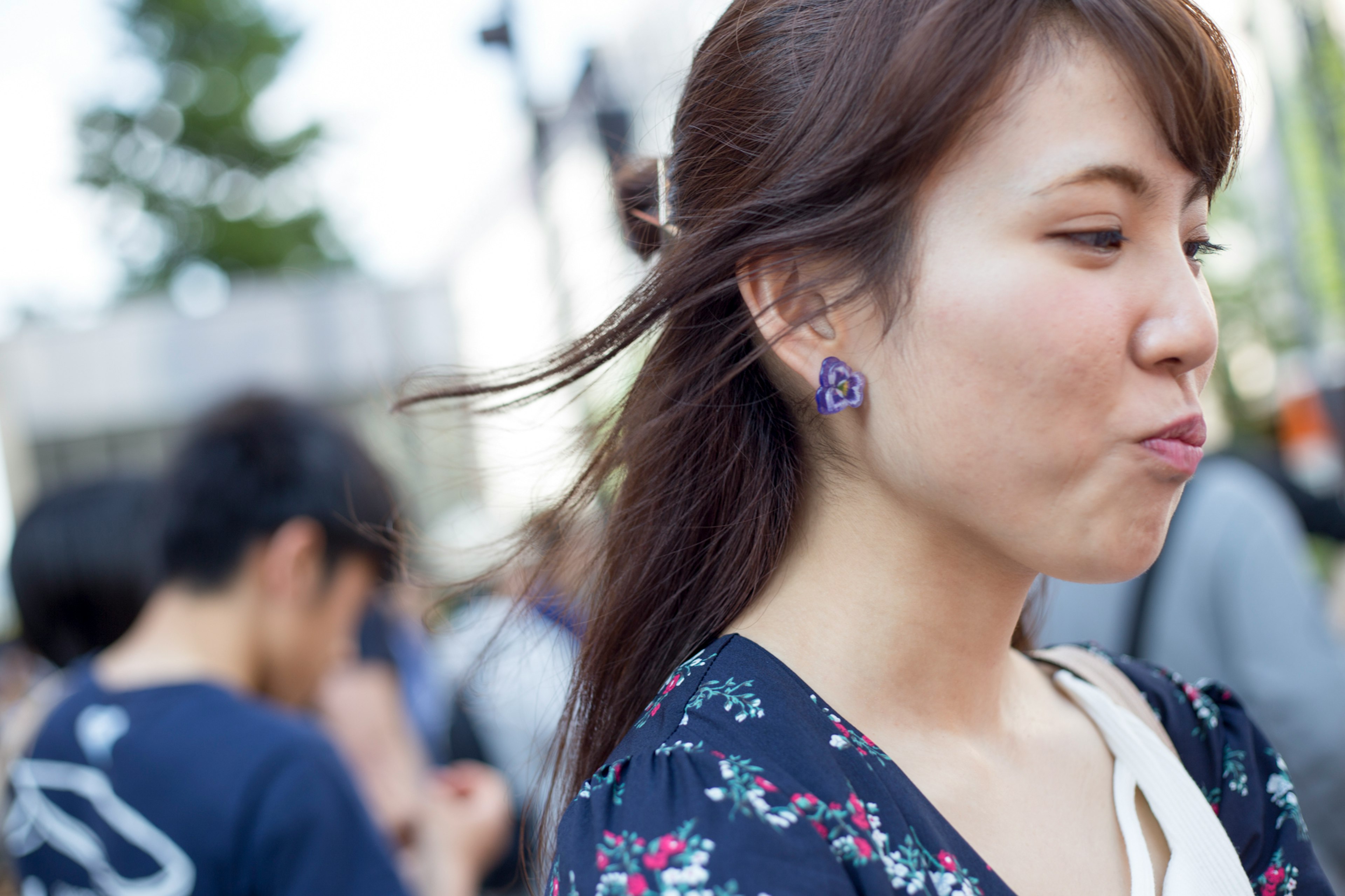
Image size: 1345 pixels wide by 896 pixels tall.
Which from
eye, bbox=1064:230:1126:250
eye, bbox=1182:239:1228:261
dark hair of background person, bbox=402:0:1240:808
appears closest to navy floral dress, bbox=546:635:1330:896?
dark hair of background person, bbox=402:0:1240:808

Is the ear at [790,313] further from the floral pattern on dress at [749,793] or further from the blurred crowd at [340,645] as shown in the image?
the floral pattern on dress at [749,793]

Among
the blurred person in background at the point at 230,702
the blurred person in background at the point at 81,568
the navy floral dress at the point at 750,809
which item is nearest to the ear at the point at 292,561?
the blurred person in background at the point at 230,702

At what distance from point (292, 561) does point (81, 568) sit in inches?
28.7

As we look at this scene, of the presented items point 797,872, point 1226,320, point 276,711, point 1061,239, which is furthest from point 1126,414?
point 1226,320

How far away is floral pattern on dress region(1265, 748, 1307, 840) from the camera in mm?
1379

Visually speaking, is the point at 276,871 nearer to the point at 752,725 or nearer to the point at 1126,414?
the point at 752,725

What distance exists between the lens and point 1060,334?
1017 mm

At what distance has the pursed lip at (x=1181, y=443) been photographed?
106 cm

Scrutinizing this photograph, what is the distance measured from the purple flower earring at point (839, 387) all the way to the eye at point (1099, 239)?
24cm

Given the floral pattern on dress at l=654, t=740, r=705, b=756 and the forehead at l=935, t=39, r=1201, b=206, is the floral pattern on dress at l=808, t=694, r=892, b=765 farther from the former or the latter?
the forehead at l=935, t=39, r=1201, b=206

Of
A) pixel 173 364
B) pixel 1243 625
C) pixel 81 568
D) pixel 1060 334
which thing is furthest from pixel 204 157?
pixel 1060 334

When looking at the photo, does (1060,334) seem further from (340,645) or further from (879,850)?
(340,645)

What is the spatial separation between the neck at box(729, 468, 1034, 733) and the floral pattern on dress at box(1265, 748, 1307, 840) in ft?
1.55

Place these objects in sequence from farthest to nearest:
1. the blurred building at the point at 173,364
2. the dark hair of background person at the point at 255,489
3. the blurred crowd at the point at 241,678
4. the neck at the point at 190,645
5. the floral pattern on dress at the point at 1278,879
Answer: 1. the blurred building at the point at 173,364
2. the dark hair of background person at the point at 255,489
3. the neck at the point at 190,645
4. the blurred crowd at the point at 241,678
5. the floral pattern on dress at the point at 1278,879
